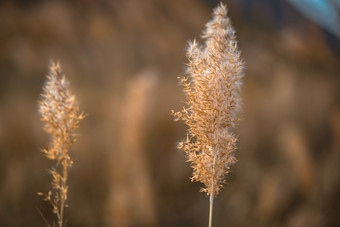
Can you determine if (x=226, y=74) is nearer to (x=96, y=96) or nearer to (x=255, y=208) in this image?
(x=96, y=96)

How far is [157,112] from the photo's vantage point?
2.57 metres

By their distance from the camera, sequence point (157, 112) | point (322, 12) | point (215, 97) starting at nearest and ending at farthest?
point (215, 97)
point (322, 12)
point (157, 112)

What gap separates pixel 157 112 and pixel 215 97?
67.2 inches

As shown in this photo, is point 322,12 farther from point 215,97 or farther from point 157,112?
point 215,97

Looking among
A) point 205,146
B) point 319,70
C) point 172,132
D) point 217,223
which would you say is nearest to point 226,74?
point 205,146

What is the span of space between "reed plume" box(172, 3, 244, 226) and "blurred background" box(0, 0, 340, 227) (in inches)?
65.4

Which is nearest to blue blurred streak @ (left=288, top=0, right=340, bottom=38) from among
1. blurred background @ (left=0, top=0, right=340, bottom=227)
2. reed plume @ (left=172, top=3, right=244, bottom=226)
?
blurred background @ (left=0, top=0, right=340, bottom=227)

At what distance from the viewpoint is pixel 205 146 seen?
0.90 meters

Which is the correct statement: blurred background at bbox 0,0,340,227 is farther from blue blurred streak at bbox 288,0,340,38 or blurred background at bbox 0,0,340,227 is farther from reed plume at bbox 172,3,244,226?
reed plume at bbox 172,3,244,226

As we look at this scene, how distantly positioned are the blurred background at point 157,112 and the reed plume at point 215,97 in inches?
65.4

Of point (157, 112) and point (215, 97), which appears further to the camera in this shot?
point (157, 112)

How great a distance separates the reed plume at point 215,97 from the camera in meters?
0.88

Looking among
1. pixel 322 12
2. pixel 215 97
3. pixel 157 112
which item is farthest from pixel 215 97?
pixel 322 12

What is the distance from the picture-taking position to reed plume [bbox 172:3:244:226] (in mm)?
876
